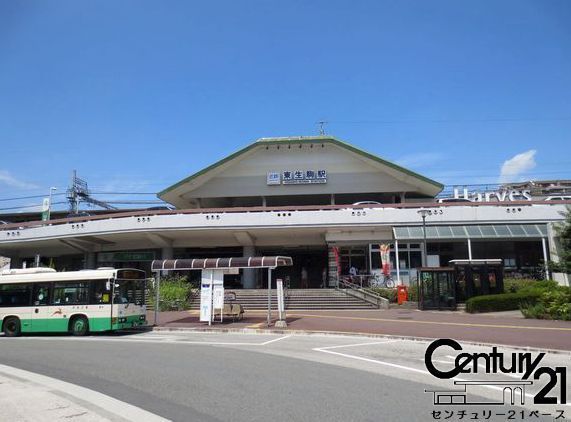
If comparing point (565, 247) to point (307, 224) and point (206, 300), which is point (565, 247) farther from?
point (206, 300)

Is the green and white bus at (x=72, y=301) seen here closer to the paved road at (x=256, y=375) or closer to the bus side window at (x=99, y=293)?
the bus side window at (x=99, y=293)

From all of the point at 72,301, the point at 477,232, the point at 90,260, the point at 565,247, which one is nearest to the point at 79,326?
the point at 72,301

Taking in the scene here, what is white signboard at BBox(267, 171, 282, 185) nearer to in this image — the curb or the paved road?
the curb

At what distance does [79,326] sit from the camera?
64.4 ft

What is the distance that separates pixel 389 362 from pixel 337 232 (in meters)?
25.0

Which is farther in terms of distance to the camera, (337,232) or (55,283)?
(337,232)

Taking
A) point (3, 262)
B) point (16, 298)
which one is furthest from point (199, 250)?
point (3, 262)

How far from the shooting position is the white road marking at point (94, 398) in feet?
21.9

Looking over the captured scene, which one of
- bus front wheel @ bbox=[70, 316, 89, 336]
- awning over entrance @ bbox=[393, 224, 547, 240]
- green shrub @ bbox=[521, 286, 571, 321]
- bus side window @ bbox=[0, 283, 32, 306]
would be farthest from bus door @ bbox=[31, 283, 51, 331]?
awning over entrance @ bbox=[393, 224, 547, 240]

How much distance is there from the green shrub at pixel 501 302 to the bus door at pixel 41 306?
741 inches

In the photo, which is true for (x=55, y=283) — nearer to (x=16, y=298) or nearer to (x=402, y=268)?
(x=16, y=298)

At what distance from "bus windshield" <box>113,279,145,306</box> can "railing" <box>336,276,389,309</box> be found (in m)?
13.3

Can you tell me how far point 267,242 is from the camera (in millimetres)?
39500

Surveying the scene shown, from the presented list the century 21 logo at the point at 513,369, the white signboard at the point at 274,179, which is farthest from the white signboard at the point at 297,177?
the century 21 logo at the point at 513,369
